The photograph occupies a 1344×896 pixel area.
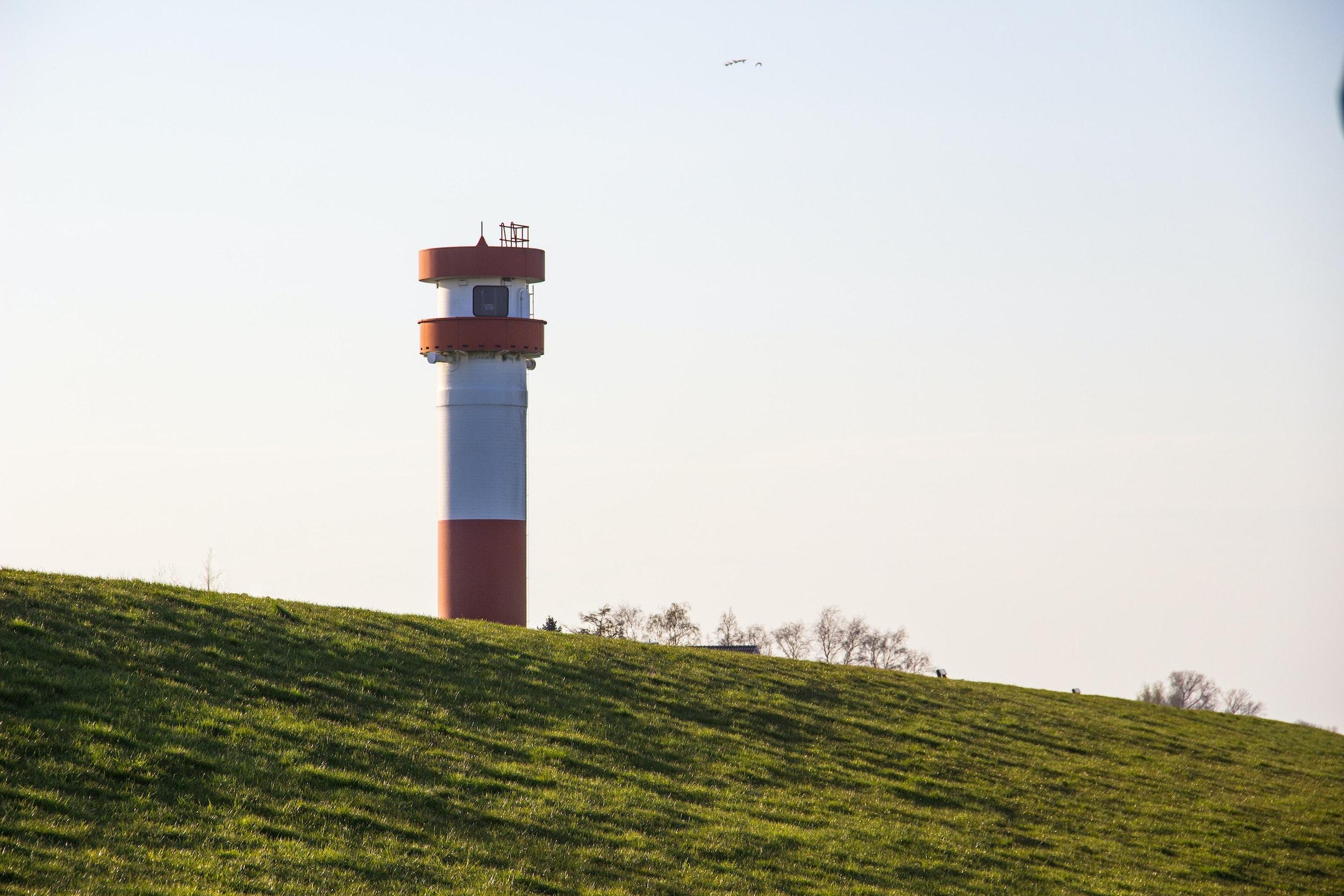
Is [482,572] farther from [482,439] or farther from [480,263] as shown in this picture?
[480,263]

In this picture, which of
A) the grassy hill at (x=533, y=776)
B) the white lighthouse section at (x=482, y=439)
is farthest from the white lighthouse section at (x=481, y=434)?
the grassy hill at (x=533, y=776)

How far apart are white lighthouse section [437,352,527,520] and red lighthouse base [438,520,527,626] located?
0.43 metres

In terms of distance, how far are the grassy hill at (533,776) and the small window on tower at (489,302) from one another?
15370mm

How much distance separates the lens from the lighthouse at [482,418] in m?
46.6

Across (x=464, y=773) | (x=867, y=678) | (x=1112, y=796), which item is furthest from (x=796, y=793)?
(x=867, y=678)

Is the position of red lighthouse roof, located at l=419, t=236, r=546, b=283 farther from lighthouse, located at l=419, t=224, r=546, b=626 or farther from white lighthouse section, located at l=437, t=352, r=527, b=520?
white lighthouse section, located at l=437, t=352, r=527, b=520

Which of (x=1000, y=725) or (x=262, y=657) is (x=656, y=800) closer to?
(x=262, y=657)

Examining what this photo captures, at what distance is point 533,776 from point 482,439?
24838 millimetres

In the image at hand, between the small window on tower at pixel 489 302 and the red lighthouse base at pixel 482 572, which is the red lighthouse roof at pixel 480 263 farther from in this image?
the red lighthouse base at pixel 482 572

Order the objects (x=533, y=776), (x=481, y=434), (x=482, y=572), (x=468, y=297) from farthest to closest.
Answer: (x=468, y=297)
(x=481, y=434)
(x=482, y=572)
(x=533, y=776)

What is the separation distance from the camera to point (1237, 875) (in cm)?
2597

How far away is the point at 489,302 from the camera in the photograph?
48.8 m

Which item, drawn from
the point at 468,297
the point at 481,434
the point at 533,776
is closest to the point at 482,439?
the point at 481,434

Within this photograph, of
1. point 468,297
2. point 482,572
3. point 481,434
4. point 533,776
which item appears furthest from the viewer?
point 468,297
